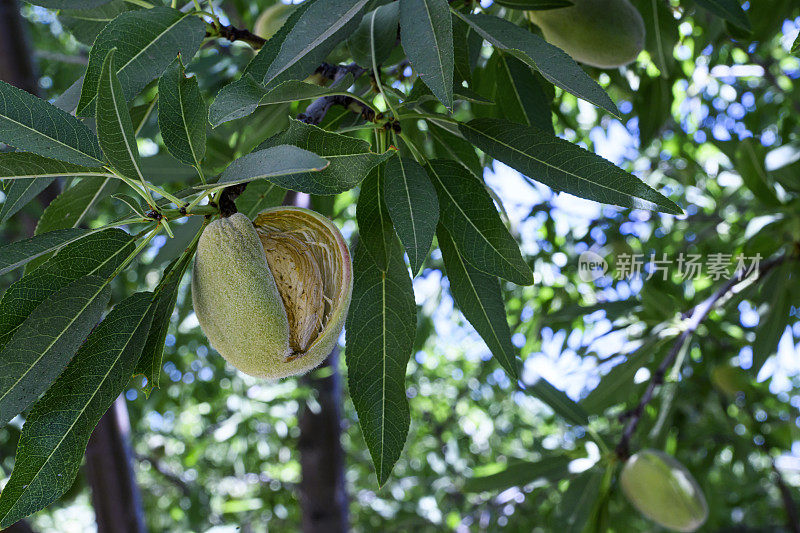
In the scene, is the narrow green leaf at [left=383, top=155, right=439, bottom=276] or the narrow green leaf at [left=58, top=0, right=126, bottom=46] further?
the narrow green leaf at [left=58, top=0, right=126, bottom=46]

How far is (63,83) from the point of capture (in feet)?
11.8

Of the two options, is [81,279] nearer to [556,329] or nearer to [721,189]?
[556,329]

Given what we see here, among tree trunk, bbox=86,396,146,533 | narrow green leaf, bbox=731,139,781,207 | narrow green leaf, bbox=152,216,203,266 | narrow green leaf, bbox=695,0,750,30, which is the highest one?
narrow green leaf, bbox=695,0,750,30

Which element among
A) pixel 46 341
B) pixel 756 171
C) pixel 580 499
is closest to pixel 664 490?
pixel 580 499

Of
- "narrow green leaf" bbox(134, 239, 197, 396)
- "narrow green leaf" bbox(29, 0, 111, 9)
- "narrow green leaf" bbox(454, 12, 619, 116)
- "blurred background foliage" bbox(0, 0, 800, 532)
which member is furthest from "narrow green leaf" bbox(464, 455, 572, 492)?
"narrow green leaf" bbox(29, 0, 111, 9)

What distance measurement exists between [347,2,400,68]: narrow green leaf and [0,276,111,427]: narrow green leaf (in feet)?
1.34

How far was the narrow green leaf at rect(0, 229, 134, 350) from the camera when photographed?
0.71m

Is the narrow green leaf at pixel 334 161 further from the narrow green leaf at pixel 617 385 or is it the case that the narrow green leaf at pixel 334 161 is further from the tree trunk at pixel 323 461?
the tree trunk at pixel 323 461

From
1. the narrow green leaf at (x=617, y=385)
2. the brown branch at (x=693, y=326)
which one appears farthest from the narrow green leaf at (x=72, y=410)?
the narrow green leaf at (x=617, y=385)

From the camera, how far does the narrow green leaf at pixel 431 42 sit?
0.68 metres

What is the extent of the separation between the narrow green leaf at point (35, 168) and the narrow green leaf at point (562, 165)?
444 millimetres

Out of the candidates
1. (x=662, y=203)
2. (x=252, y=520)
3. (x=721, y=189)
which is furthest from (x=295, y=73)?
(x=252, y=520)

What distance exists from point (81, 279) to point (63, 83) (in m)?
3.37

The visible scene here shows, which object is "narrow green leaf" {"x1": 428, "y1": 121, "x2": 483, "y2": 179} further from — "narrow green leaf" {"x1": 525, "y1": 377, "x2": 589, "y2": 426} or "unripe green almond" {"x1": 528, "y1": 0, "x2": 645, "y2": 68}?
"narrow green leaf" {"x1": 525, "y1": 377, "x2": 589, "y2": 426}
